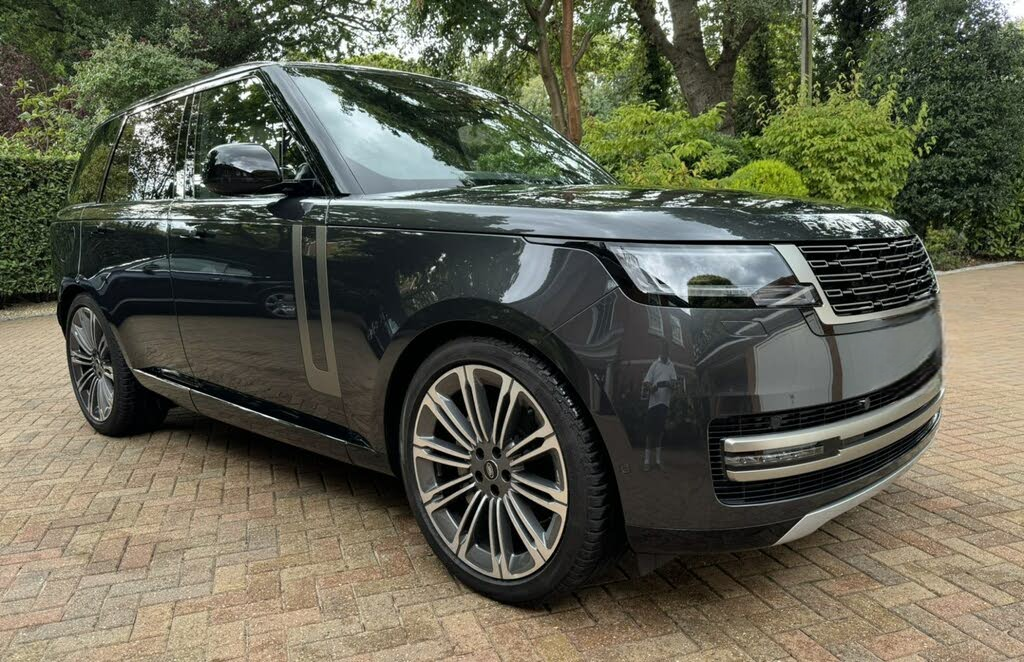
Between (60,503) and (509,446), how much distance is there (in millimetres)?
2459

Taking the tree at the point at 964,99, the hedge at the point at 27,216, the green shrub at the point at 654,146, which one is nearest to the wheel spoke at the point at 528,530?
the green shrub at the point at 654,146

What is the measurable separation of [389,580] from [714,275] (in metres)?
1.57

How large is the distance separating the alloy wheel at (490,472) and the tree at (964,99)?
41.4 ft

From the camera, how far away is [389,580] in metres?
2.69

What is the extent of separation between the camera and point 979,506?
323 cm

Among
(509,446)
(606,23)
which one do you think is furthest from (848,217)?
(606,23)

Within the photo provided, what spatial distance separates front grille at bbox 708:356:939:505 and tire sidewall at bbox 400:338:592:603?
1.20ft

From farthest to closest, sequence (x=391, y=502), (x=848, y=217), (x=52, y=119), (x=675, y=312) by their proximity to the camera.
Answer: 1. (x=52, y=119)
2. (x=391, y=502)
3. (x=848, y=217)
4. (x=675, y=312)

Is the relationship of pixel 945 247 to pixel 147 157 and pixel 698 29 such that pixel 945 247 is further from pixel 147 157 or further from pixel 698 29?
pixel 147 157

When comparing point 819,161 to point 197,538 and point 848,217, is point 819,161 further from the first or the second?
point 197,538

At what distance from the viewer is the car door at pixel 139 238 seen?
3.72 metres

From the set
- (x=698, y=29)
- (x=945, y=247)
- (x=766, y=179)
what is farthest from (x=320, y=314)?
(x=698, y=29)

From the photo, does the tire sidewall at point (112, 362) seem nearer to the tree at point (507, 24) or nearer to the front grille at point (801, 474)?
the front grille at point (801, 474)

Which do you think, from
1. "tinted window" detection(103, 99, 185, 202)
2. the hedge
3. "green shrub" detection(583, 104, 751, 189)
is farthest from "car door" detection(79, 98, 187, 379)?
the hedge
